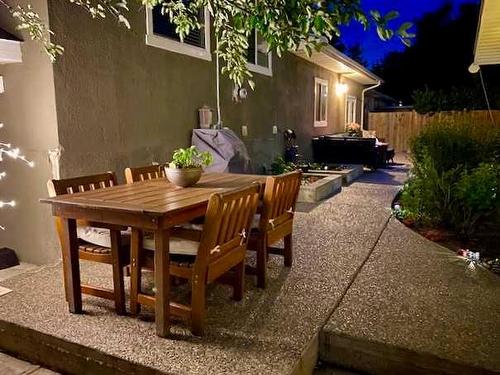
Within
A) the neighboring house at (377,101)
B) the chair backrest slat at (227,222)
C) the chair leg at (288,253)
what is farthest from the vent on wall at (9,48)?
the neighboring house at (377,101)

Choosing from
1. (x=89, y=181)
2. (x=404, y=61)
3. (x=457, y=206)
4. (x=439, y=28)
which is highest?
(x=439, y=28)

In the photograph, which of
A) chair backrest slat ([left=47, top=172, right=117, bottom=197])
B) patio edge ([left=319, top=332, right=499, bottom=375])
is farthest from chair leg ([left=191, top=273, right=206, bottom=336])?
chair backrest slat ([left=47, top=172, right=117, bottom=197])

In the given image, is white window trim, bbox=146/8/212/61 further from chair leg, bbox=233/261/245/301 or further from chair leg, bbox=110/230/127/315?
chair leg, bbox=233/261/245/301

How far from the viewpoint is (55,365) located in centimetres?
242

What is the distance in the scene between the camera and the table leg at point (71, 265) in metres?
2.60

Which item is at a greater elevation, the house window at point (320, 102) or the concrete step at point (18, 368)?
the house window at point (320, 102)

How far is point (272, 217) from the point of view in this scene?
3162mm

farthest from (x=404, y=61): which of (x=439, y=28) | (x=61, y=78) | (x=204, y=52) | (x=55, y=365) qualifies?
(x=55, y=365)

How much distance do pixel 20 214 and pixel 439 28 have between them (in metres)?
25.0

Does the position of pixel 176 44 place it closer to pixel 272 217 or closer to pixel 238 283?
pixel 272 217

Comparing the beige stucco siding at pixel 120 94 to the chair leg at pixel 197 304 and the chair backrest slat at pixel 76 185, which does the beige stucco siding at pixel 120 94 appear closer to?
the chair backrest slat at pixel 76 185

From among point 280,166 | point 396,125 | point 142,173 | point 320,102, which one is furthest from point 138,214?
point 396,125

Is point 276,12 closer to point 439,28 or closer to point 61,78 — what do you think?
point 61,78

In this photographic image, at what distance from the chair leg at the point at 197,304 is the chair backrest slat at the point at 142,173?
147cm
